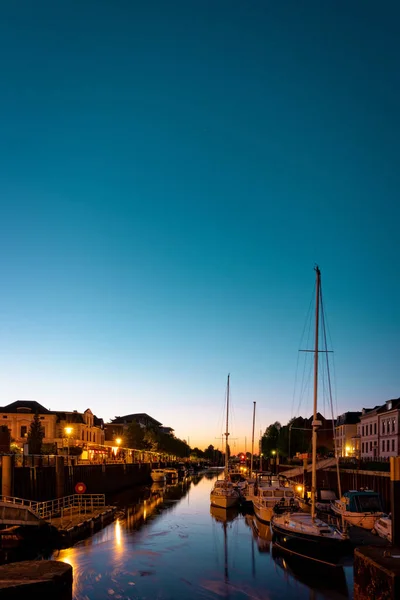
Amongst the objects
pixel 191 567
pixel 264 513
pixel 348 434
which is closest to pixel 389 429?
pixel 348 434

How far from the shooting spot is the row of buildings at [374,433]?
308 feet

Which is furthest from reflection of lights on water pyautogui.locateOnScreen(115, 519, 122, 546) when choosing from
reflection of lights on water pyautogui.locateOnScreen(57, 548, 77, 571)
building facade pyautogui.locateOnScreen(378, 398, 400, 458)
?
building facade pyautogui.locateOnScreen(378, 398, 400, 458)

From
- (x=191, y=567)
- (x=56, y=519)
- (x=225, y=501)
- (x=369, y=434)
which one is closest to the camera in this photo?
(x=191, y=567)

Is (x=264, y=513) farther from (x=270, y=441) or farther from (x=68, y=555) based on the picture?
(x=270, y=441)

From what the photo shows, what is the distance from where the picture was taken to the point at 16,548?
1382 inches

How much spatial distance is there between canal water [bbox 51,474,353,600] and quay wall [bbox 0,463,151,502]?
7895mm

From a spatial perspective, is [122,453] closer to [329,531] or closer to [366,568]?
[329,531]

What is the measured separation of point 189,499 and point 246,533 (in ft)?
134

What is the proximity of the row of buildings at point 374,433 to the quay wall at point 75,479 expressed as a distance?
41.2m

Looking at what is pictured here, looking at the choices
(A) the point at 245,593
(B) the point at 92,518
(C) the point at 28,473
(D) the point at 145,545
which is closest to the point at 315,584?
(A) the point at 245,593

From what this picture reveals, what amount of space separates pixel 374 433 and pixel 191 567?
79.2m

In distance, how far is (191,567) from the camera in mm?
34500

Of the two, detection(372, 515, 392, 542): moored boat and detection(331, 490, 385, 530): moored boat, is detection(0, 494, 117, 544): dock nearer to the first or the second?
detection(331, 490, 385, 530): moored boat

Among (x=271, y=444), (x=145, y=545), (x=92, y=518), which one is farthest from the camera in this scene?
(x=271, y=444)
